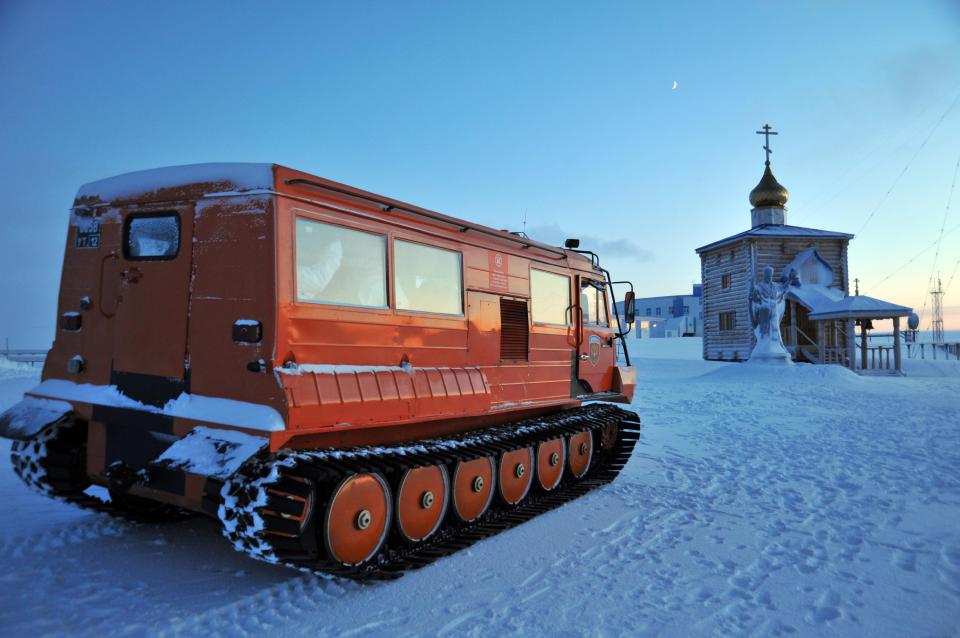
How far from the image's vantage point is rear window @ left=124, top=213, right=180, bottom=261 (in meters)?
4.59

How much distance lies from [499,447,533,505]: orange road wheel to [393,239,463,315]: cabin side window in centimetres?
180

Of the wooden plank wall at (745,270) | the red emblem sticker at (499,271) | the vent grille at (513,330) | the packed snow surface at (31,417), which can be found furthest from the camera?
the wooden plank wall at (745,270)

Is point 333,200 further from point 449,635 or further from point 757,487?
point 757,487

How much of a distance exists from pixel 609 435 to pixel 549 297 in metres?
2.61

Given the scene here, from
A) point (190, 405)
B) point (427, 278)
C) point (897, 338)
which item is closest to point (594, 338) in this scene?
point (427, 278)

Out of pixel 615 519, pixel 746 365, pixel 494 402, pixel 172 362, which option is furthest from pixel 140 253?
pixel 746 365

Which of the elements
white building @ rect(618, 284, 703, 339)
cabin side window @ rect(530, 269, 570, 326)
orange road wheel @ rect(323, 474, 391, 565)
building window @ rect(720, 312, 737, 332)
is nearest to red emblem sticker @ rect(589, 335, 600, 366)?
cabin side window @ rect(530, 269, 570, 326)

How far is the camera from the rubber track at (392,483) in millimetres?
3799

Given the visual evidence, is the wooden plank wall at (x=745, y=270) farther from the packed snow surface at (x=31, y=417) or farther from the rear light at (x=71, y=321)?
the packed snow surface at (x=31, y=417)

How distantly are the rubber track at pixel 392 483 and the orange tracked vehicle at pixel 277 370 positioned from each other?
20 mm

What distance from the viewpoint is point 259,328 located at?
13.4 ft

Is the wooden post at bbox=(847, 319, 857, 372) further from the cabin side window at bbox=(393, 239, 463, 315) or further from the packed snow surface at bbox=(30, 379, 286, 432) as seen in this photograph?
the packed snow surface at bbox=(30, 379, 286, 432)

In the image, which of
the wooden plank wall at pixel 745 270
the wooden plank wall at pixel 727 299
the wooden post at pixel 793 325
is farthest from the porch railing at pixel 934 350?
the wooden plank wall at pixel 727 299

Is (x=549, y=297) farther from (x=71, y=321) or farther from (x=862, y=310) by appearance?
(x=862, y=310)
